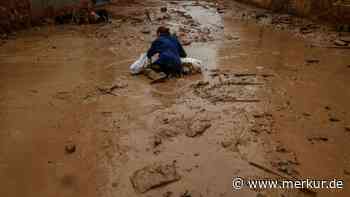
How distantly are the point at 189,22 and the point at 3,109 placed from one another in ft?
23.1

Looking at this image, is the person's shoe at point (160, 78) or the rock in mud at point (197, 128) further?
the person's shoe at point (160, 78)

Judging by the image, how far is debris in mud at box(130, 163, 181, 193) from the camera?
361cm

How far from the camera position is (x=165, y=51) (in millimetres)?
6531

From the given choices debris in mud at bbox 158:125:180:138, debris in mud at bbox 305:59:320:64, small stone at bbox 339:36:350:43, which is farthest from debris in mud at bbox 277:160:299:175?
small stone at bbox 339:36:350:43

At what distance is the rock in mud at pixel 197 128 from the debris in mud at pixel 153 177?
718 millimetres

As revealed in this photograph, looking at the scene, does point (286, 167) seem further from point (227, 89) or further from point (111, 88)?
point (111, 88)

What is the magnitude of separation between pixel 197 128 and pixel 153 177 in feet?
3.84

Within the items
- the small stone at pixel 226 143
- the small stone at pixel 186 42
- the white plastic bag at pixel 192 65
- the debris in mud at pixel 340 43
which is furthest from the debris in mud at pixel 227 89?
the debris in mud at pixel 340 43

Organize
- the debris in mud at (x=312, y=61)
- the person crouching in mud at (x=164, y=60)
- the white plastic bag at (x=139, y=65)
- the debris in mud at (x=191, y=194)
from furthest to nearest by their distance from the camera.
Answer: the debris in mud at (x=312, y=61)
the white plastic bag at (x=139, y=65)
the person crouching in mud at (x=164, y=60)
the debris in mud at (x=191, y=194)

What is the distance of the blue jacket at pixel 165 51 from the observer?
254 inches

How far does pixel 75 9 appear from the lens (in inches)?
455

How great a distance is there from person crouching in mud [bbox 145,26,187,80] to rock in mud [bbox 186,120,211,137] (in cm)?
173

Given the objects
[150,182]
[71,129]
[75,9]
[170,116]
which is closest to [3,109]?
[71,129]

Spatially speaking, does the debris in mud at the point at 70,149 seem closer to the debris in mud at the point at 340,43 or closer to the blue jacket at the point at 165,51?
the blue jacket at the point at 165,51
